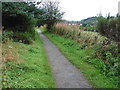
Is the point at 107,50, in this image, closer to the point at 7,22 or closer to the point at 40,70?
the point at 40,70

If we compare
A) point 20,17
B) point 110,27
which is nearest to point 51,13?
point 20,17

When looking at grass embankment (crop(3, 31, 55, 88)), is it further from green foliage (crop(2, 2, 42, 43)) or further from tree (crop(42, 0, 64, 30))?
tree (crop(42, 0, 64, 30))

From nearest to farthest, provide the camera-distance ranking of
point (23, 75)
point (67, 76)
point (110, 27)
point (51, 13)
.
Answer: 1. point (23, 75)
2. point (67, 76)
3. point (110, 27)
4. point (51, 13)

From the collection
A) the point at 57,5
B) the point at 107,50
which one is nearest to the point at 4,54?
the point at 107,50

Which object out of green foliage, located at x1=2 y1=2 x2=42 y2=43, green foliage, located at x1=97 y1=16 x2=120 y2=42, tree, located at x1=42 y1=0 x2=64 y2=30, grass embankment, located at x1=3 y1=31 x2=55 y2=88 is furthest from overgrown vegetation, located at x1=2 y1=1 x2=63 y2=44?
tree, located at x1=42 y1=0 x2=64 y2=30

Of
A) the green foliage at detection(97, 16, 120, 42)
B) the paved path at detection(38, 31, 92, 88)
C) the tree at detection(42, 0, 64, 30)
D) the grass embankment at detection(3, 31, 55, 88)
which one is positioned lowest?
the paved path at detection(38, 31, 92, 88)

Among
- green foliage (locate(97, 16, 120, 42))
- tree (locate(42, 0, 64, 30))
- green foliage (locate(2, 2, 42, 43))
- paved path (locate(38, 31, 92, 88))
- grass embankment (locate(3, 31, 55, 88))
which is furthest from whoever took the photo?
tree (locate(42, 0, 64, 30))

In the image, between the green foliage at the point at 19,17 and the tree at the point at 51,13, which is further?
the tree at the point at 51,13

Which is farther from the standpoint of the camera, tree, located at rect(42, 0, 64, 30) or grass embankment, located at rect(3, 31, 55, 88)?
tree, located at rect(42, 0, 64, 30)

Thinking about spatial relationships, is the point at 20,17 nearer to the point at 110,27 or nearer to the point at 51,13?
the point at 110,27

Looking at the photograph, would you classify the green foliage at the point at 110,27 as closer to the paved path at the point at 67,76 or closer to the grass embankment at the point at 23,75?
the paved path at the point at 67,76

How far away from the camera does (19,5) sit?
10539mm

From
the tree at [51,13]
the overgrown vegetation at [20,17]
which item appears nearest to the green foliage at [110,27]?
the overgrown vegetation at [20,17]

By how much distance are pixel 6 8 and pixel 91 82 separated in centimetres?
779
